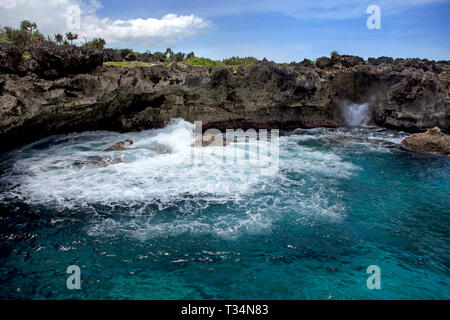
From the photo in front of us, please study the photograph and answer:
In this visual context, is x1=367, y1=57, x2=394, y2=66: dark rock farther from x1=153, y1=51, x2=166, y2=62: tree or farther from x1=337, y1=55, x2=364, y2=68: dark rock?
x1=153, y1=51, x2=166, y2=62: tree

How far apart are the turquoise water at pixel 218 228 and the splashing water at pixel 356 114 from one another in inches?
404

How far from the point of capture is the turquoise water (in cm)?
598

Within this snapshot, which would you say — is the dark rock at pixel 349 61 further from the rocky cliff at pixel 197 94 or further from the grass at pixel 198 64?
the grass at pixel 198 64

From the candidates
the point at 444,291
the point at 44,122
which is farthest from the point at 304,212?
the point at 44,122

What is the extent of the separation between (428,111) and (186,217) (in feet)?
68.4

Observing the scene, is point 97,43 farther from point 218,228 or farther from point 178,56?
point 218,228

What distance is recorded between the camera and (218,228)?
791 centimetres

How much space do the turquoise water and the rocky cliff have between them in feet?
8.76

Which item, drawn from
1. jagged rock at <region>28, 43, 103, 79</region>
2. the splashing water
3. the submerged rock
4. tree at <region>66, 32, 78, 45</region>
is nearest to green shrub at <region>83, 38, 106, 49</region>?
tree at <region>66, 32, 78, 45</region>

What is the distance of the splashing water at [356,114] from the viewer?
23453 mm

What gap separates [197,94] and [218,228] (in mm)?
13108

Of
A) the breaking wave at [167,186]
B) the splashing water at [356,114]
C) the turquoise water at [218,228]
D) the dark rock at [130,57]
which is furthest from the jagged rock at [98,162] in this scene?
the dark rock at [130,57]

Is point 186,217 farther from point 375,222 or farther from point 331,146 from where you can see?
point 331,146

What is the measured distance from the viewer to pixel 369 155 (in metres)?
15.3
